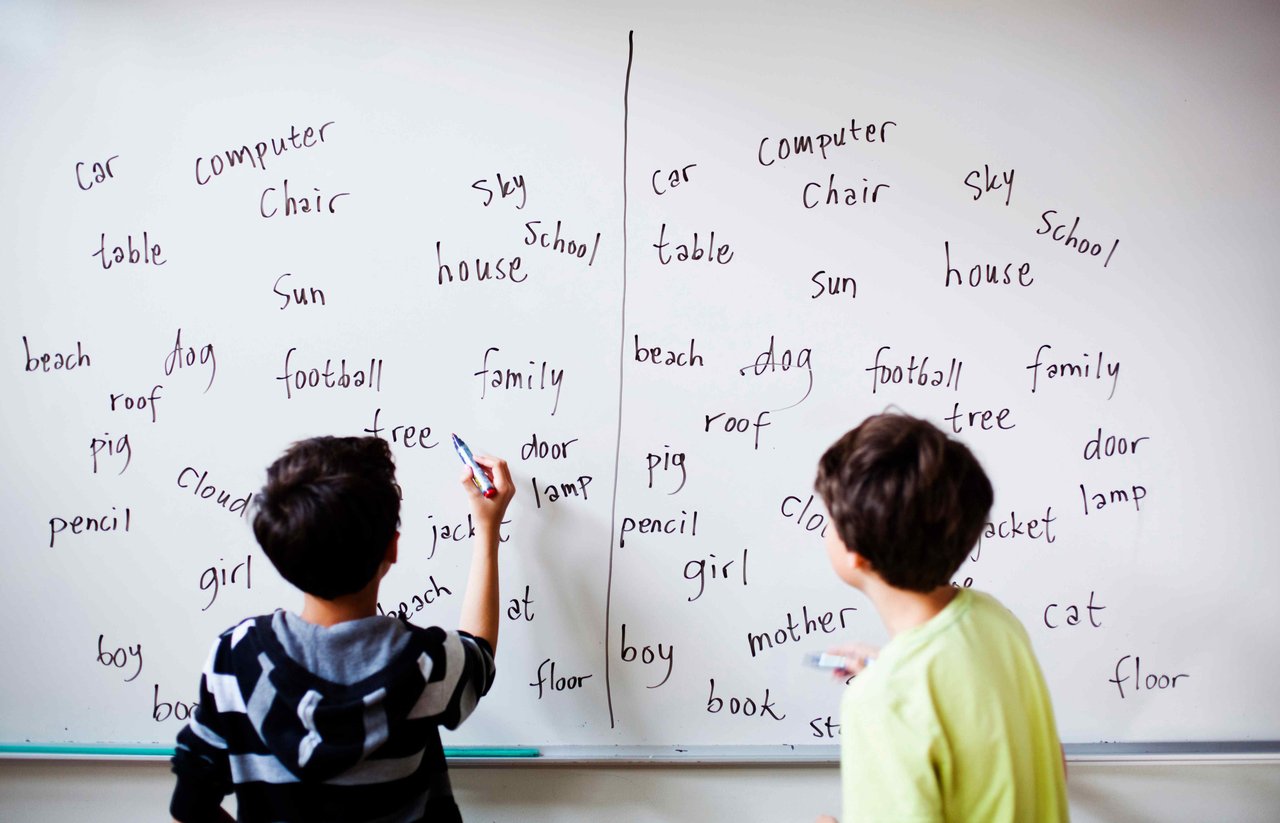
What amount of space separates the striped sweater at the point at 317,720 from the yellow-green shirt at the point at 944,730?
1.50 feet

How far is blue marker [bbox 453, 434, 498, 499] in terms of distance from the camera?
3.66ft

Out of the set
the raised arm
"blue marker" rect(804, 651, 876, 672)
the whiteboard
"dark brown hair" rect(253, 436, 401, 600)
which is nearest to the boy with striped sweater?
"dark brown hair" rect(253, 436, 401, 600)

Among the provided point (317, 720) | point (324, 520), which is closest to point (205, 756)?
point (317, 720)

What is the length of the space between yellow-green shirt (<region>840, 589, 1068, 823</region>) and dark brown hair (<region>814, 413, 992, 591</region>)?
6cm

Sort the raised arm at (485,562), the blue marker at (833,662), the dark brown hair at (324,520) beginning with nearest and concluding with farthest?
the dark brown hair at (324,520), the blue marker at (833,662), the raised arm at (485,562)

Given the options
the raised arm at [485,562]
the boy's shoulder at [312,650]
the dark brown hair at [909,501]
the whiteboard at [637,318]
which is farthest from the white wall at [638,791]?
the dark brown hair at [909,501]

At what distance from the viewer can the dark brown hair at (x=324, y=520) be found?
0.86m

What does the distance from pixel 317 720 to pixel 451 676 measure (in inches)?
6.0

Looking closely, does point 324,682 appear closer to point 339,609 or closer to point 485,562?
point 339,609

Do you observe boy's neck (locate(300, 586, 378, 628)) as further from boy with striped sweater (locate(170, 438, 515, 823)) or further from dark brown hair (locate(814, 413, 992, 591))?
dark brown hair (locate(814, 413, 992, 591))

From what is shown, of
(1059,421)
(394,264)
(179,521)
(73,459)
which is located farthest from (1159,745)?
(73,459)

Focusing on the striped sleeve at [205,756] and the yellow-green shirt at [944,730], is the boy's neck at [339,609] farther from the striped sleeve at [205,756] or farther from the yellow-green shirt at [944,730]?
the yellow-green shirt at [944,730]

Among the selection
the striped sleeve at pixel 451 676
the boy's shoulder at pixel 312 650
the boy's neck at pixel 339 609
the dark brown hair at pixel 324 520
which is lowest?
the striped sleeve at pixel 451 676

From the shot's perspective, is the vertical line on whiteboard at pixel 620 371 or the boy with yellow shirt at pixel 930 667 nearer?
the boy with yellow shirt at pixel 930 667
